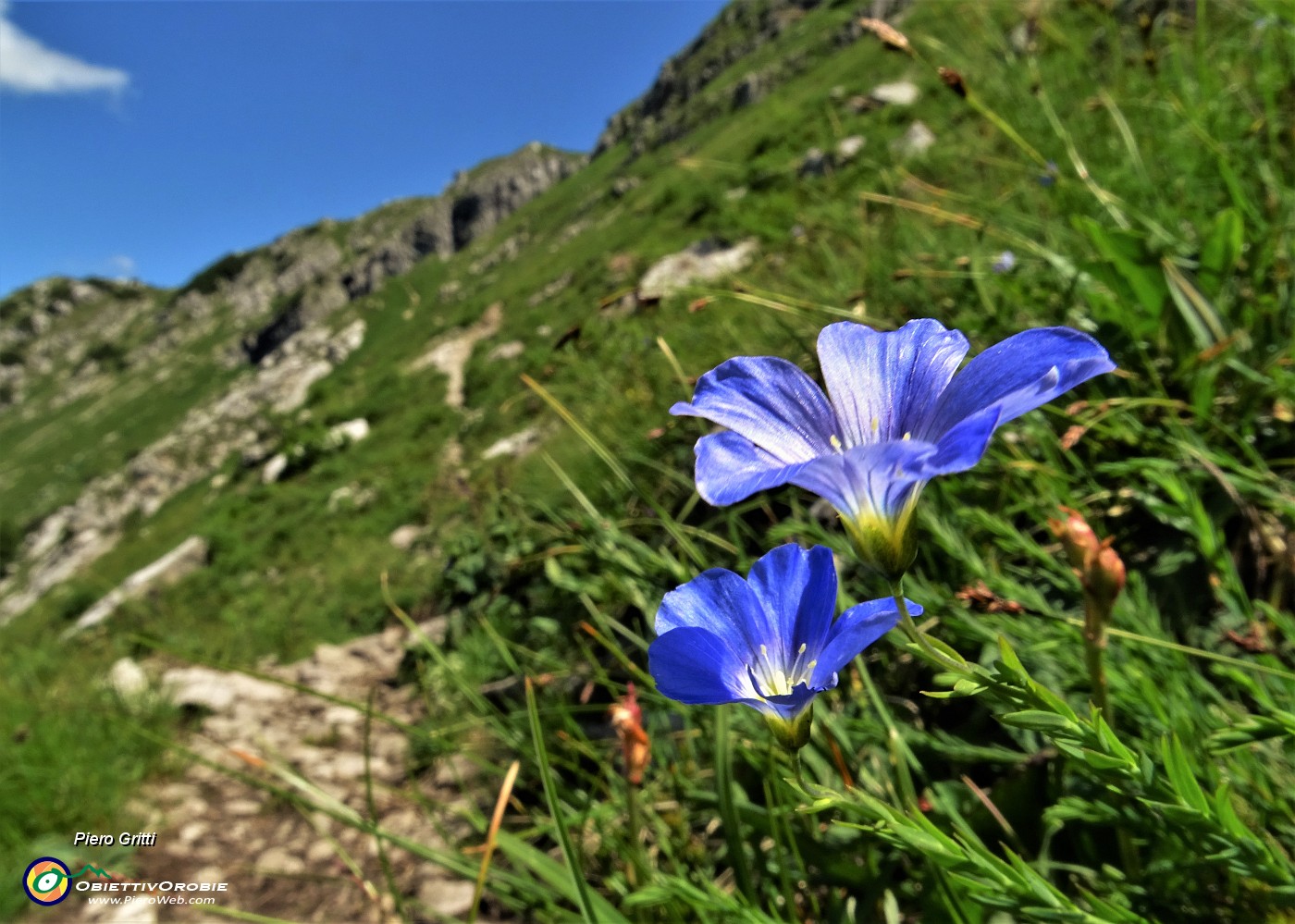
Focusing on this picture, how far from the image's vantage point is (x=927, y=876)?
1090 mm

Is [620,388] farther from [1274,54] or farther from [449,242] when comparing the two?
[449,242]

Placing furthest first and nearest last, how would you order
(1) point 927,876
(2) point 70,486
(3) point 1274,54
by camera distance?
(2) point 70,486
(3) point 1274,54
(1) point 927,876

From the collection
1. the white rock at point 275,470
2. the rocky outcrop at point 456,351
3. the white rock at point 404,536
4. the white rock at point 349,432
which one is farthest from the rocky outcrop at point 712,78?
the white rock at point 404,536

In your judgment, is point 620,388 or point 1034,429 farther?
point 620,388

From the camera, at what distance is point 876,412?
27.5 inches

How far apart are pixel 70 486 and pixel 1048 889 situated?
7208 cm

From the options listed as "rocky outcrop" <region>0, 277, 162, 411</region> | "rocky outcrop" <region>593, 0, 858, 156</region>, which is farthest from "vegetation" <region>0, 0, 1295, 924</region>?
"rocky outcrop" <region>0, 277, 162, 411</region>

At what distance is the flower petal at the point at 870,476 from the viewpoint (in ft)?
1.71

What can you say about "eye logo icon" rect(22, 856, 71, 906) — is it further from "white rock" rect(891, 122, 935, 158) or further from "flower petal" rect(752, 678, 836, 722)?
"white rock" rect(891, 122, 935, 158)

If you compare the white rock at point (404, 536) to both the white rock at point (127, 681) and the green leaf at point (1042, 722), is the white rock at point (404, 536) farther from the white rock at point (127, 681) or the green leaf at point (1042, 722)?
the green leaf at point (1042, 722)

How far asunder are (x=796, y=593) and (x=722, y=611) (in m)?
0.07

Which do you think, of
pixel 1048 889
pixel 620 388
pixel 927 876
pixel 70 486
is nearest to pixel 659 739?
pixel 927 876

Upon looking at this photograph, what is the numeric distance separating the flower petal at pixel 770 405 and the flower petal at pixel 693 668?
182 mm

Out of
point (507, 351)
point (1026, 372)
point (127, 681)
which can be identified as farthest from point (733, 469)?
point (507, 351)
